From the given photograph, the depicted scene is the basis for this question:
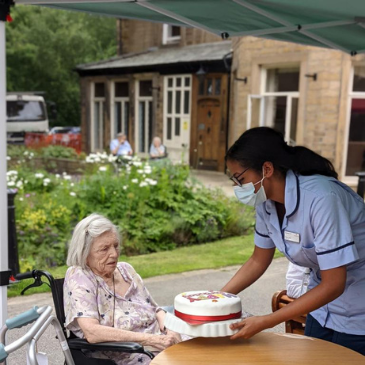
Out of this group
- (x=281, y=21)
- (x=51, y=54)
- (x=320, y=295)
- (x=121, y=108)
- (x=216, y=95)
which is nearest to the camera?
(x=320, y=295)

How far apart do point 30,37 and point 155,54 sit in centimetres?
1850

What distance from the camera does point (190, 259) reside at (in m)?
7.33

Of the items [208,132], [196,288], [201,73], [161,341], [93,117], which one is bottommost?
[196,288]

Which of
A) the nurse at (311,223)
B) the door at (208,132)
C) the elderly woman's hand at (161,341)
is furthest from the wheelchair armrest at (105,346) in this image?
the door at (208,132)

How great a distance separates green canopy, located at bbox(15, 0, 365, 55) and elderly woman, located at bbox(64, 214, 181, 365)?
1.41 metres

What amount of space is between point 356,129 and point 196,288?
342 inches

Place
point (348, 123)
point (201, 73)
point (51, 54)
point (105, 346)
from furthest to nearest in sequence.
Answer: point (51, 54) < point (201, 73) < point (348, 123) < point (105, 346)

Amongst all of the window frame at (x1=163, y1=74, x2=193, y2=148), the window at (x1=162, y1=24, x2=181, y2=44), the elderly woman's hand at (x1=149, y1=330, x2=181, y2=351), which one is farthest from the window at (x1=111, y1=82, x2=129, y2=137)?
the elderly woman's hand at (x1=149, y1=330, x2=181, y2=351)

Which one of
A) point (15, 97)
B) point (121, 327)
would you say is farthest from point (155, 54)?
point (121, 327)

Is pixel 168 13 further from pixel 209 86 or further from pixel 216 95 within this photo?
pixel 209 86

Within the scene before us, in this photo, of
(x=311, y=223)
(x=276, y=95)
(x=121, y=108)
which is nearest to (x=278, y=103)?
(x=276, y=95)

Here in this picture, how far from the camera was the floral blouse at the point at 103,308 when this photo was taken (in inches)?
114

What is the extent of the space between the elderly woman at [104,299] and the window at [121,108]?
2000cm

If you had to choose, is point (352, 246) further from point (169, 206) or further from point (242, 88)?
point (242, 88)
